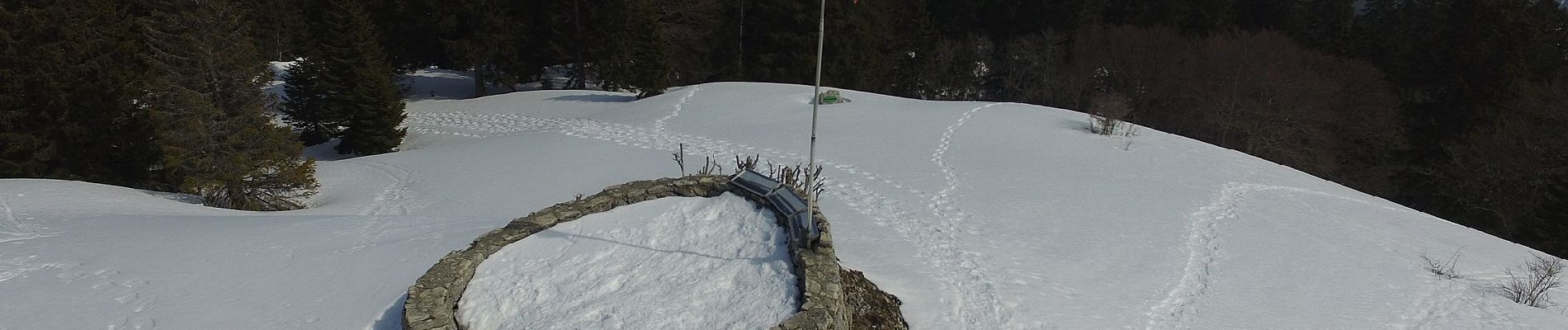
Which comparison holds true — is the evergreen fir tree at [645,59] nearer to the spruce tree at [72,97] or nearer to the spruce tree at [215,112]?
the spruce tree at [215,112]

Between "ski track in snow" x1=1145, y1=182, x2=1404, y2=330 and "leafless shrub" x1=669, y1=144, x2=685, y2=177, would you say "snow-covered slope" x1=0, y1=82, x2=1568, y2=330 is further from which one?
"leafless shrub" x1=669, y1=144, x2=685, y2=177

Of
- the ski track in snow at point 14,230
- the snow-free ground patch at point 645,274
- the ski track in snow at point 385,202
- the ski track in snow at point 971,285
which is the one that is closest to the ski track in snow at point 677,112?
the ski track in snow at point 385,202

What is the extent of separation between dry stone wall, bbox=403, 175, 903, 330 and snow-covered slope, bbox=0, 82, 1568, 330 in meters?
0.67

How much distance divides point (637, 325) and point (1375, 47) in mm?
46763

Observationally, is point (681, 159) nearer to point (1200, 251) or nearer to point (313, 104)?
point (1200, 251)

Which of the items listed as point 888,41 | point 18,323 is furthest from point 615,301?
point 888,41

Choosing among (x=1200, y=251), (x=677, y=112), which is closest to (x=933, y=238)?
(x=1200, y=251)

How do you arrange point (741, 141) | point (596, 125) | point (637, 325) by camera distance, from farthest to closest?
1. point (596, 125)
2. point (741, 141)
3. point (637, 325)

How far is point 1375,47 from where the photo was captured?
127 ft

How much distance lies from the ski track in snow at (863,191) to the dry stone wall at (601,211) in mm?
1071

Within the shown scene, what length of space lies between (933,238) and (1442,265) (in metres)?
6.76

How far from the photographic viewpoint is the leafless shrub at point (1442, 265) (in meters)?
9.42

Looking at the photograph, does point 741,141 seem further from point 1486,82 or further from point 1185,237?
point 1486,82

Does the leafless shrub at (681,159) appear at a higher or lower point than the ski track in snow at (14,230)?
higher
